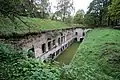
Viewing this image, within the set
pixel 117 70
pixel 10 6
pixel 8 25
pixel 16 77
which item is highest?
pixel 10 6

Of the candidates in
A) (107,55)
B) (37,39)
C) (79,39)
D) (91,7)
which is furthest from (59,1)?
(107,55)

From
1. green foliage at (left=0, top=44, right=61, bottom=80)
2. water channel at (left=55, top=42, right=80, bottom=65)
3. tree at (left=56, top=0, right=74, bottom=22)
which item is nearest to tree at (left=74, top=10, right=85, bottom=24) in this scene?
tree at (left=56, top=0, right=74, bottom=22)

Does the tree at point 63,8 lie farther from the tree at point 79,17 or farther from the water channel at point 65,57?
the water channel at point 65,57

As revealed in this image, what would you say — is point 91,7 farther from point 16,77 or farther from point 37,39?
point 16,77

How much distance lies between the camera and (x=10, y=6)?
4.98m

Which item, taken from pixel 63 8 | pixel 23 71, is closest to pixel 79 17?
pixel 63 8

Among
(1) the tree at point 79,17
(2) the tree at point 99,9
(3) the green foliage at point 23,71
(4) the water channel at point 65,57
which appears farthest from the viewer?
(1) the tree at point 79,17

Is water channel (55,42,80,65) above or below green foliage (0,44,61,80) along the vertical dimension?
below

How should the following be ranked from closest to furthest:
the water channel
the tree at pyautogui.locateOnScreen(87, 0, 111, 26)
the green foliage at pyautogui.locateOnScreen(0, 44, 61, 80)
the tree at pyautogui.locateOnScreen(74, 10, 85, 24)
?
the green foliage at pyautogui.locateOnScreen(0, 44, 61, 80) < the water channel < the tree at pyautogui.locateOnScreen(87, 0, 111, 26) < the tree at pyautogui.locateOnScreen(74, 10, 85, 24)

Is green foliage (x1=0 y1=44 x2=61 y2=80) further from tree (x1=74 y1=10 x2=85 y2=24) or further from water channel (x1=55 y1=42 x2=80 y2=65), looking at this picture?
tree (x1=74 y1=10 x2=85 y2=24)

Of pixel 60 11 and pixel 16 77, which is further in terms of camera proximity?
pixel 60 11

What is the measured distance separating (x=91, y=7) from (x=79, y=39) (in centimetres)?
948

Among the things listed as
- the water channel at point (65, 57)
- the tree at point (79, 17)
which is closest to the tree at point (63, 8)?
the tree at point (79, 17)

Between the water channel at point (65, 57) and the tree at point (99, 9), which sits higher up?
the tree at point (99, 9)
